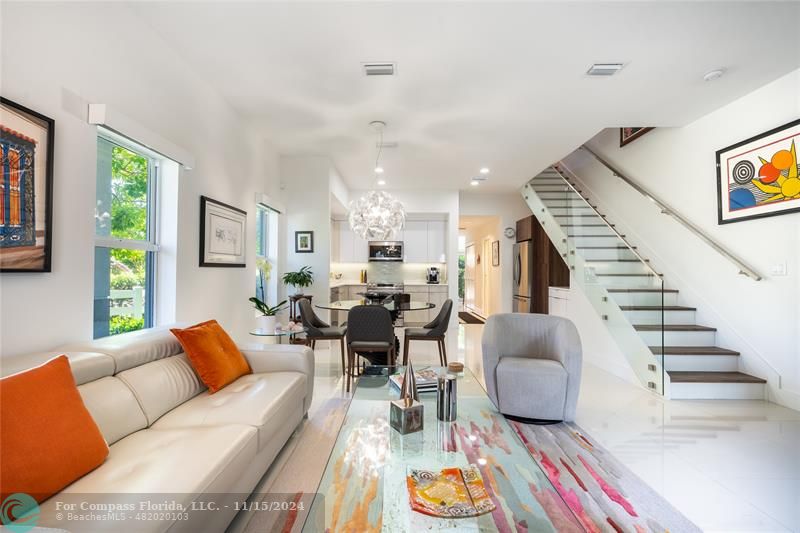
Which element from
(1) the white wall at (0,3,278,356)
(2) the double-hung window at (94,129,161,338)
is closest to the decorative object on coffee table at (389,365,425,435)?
(1) the white wall at (0,3,278,356)

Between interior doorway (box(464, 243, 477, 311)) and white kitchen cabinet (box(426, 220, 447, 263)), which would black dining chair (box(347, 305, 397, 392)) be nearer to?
white kitchen cabinet (box(426, 220, 447, 263))

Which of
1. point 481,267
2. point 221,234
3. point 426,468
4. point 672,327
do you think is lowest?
point 426,468

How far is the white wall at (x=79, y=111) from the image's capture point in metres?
1.72

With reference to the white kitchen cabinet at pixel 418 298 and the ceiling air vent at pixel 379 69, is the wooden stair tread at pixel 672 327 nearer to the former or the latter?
the ceiling air vent at pixel 379 69

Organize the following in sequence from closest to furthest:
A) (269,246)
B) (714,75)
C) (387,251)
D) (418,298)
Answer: (714,75)
(269,246)
(418,298)
(387,251)

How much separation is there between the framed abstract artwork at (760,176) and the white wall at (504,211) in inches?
174

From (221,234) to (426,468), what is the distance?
118 inches

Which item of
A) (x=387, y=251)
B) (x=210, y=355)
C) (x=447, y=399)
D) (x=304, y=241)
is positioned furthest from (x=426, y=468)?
(x=387, y=251)

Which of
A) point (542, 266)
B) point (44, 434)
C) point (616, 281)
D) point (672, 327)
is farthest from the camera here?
point (542, 266)

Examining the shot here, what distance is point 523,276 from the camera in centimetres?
770

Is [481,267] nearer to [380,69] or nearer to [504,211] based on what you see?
[504,211]

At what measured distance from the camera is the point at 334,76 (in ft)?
10.4

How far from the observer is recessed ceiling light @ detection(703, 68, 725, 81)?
10.2 ft

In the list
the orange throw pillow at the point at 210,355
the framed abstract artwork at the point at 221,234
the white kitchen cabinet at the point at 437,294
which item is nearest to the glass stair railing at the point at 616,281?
the white kitchen cabinet at the point at 437,294
